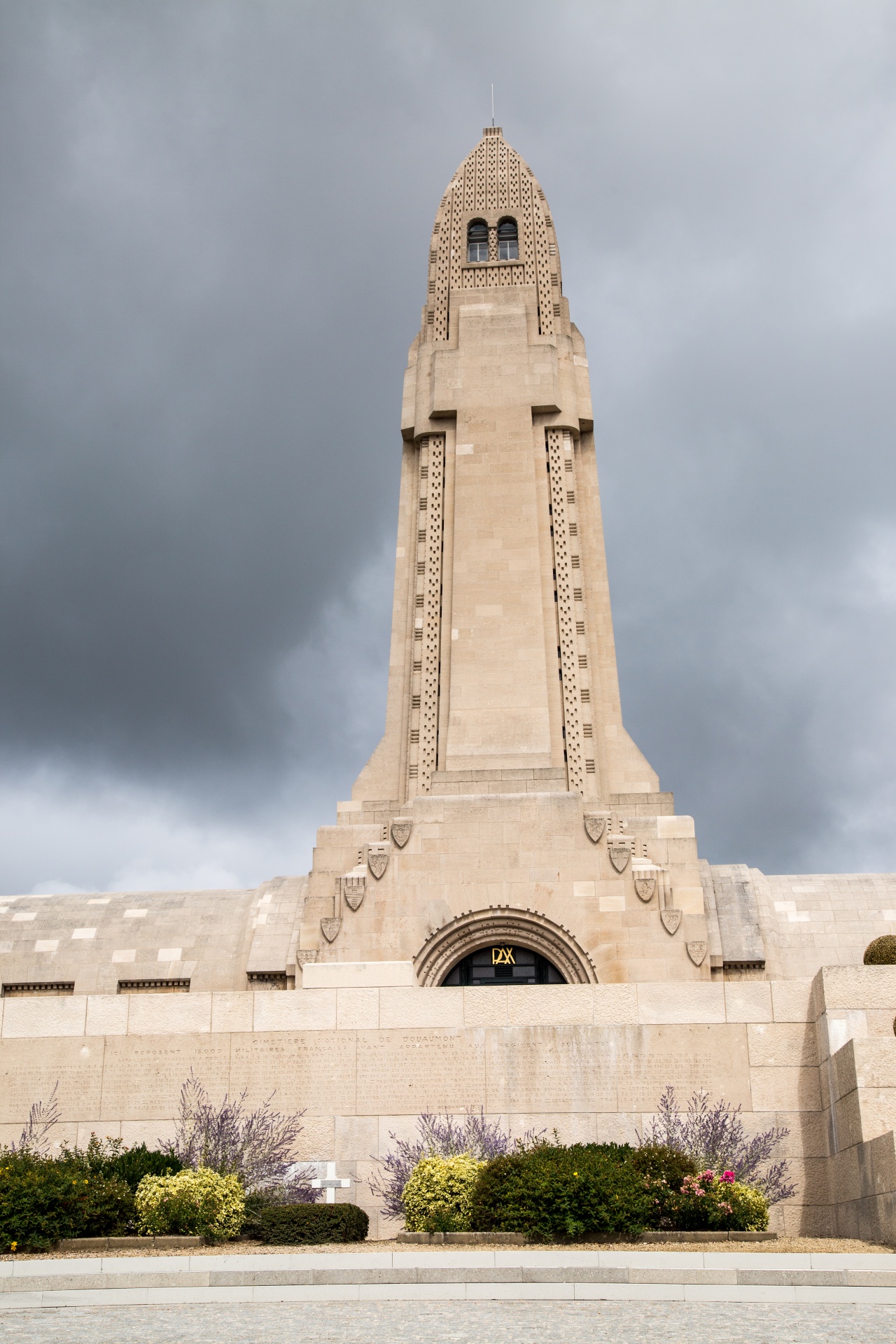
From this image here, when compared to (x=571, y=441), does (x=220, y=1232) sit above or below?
below

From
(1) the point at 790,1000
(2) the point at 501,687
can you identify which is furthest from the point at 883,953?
(2) the point at 501,687

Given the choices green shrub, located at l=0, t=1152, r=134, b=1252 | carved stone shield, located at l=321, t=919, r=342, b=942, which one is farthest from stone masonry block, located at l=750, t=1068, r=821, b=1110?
carved stone shield, located at l=321, t=919, r=342, b=942

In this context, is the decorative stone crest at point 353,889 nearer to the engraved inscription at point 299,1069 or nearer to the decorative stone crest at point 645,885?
the decorative stone crest at point 645,885

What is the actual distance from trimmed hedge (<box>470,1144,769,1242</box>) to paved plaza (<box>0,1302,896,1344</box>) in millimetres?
3307

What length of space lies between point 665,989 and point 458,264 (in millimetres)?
23510

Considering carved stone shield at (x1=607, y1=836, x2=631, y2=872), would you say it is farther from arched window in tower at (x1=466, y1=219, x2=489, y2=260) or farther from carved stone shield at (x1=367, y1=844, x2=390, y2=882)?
arched window in tower at (x1=466, y1=219, x2=489, y2=260)

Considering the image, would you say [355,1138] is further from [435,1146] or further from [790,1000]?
[790,1000]

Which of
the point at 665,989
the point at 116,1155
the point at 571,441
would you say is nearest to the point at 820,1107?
the point at 665,989

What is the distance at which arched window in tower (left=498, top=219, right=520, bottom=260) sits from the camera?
3781 cm

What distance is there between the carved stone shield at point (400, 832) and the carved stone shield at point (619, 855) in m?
4.51

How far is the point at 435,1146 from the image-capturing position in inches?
786

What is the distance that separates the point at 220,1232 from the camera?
16.6 meters

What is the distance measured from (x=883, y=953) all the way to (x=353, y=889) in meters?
11.7

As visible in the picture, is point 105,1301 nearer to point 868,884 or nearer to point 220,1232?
point 220,1232
